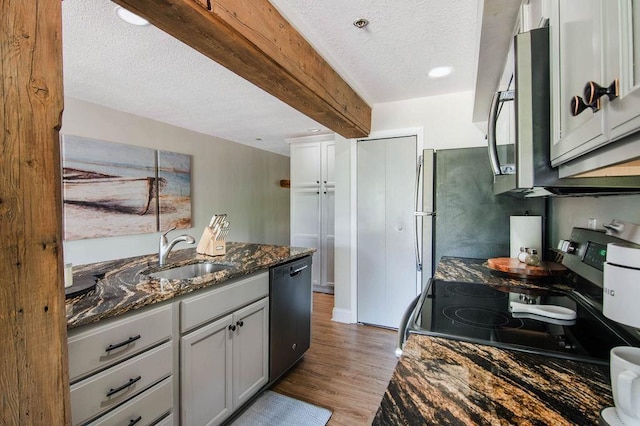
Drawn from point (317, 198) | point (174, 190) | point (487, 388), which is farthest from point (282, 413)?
point (317, 198)

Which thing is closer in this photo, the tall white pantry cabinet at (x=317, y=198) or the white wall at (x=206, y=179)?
the white wall at (x=206, y=179)

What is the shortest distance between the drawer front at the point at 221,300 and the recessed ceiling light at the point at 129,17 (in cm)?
149

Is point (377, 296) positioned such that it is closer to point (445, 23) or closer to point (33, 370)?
point (445, 23)

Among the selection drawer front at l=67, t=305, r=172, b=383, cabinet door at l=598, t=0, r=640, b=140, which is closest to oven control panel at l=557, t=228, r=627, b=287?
cabinet door at l=598, t=0, r=640, b=140

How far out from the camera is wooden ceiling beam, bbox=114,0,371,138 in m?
1.12

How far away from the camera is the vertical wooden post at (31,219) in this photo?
0.67 m

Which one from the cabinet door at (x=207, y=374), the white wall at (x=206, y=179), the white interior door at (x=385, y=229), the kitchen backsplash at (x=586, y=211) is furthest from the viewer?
the white interior door at (x=385, y=229)

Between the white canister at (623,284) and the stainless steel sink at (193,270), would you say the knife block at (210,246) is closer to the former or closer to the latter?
the stainless steel sink at (193,270)

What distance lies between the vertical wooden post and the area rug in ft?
4.28

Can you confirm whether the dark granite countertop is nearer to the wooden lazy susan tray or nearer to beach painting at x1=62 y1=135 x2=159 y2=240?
the wooden lazy susan tray

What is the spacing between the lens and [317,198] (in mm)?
4512

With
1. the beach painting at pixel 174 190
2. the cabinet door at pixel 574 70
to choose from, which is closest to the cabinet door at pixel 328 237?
the beach painting at pixel 174 190

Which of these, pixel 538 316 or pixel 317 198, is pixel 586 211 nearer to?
pixel 538 316

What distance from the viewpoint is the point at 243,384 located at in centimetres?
184
